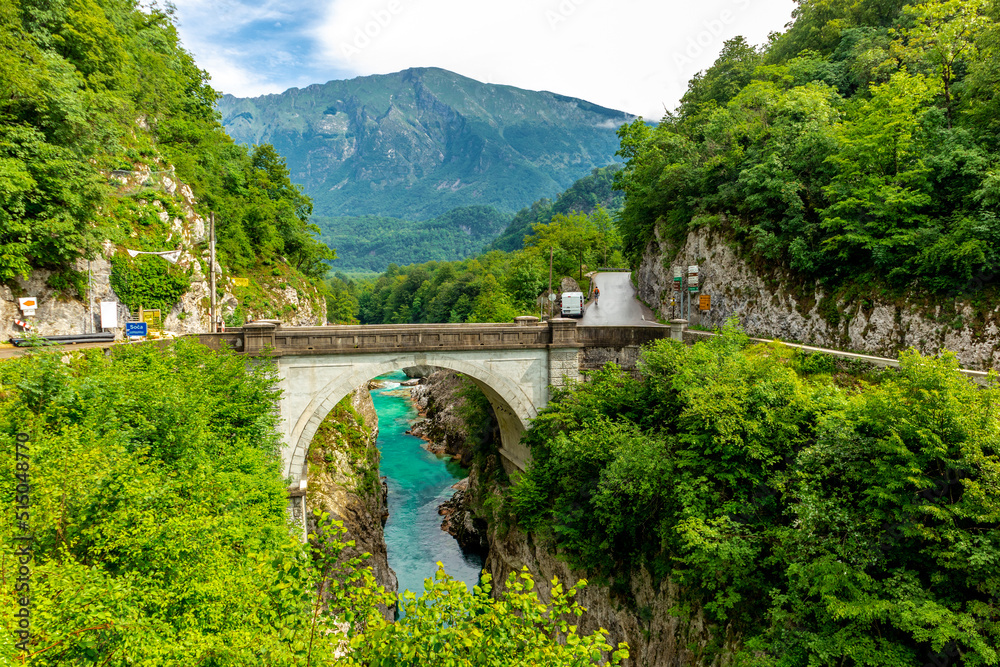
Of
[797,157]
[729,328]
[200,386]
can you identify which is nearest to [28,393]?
[200,386]

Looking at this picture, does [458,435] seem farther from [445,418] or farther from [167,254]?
[167,254]

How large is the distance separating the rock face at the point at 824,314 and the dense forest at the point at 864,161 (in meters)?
0.89

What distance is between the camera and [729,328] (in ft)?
61.0

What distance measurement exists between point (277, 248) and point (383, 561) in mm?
26219

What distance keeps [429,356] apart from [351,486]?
11.1 m

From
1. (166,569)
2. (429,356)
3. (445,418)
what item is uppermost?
(429,356)

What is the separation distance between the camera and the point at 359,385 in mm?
20016

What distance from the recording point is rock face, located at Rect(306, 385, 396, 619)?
2391cm

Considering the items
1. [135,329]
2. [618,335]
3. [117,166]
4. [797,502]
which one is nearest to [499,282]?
[618,335]

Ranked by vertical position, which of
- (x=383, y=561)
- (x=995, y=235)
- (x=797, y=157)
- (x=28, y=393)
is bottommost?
(x=383, y=561)

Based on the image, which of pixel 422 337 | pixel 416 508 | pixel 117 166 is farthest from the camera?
pixel 416 508

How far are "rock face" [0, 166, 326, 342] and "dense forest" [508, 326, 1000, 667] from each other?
1997cm

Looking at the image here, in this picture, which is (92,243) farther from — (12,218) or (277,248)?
(277,248)

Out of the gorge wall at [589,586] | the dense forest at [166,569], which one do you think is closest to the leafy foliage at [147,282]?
the dense forest at [166,569]
